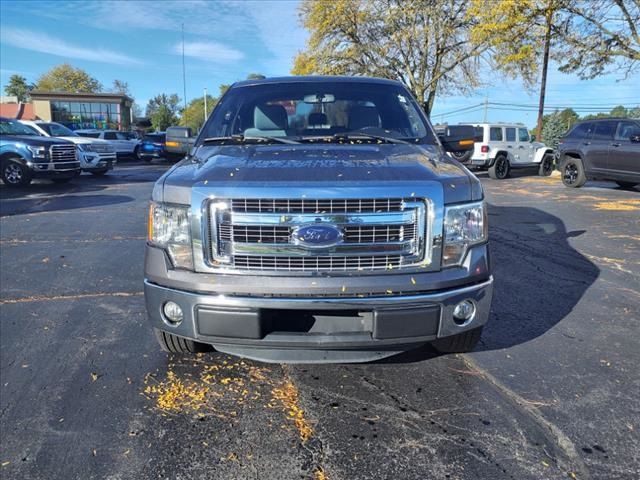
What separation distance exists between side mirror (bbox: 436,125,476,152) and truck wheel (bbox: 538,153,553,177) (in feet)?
52.0

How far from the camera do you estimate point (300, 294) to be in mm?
2512

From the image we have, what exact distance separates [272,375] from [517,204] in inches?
362

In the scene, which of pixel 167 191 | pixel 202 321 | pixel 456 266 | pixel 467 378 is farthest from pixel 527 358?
pixel 167 191

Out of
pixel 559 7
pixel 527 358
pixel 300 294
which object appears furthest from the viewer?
pixel 559 7

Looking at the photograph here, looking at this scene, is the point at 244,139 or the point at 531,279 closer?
the point at 244,139

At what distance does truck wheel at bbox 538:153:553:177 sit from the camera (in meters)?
18.2

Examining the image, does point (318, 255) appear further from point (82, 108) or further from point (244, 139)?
point (82, 108)

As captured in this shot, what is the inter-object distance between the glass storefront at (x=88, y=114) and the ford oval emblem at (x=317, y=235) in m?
59.4

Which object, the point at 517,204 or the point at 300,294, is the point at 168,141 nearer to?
the point at 300,294

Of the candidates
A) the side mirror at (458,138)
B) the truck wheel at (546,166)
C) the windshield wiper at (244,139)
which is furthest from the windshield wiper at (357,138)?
the truck wheel at (546,166)

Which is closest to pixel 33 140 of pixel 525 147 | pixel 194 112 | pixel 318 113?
pixel 318 113

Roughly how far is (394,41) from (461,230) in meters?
25.6

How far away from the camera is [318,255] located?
2543 millimetres

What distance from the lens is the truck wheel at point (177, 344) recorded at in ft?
10.1
